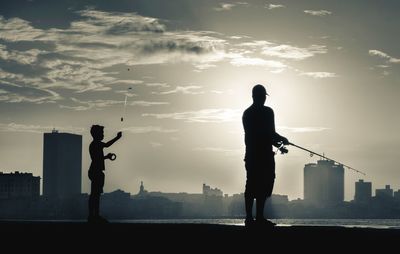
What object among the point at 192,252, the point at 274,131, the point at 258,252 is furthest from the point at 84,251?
the point at 274,131

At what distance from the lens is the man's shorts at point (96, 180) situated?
2402 cm

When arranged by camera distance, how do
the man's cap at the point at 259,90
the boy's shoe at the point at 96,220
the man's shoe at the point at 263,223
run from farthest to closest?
the boy's shoe at the point at 96,220
the man's cap at the point at 259,90
the man's shoe at the point at 263,223

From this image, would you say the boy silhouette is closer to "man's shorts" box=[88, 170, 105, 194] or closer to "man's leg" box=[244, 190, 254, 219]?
"man's shorts" box=[88, 170, 105, 194]

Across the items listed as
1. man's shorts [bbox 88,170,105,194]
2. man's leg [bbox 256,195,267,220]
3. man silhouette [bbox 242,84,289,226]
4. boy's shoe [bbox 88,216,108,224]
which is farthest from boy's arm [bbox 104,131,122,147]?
man's leg [bbox 256,195,267,220]

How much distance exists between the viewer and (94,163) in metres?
24.1

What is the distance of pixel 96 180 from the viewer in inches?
945

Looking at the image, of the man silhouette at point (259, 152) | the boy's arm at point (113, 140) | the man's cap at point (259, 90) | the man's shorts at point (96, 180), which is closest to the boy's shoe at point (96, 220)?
the man's shorts at point (96, 180)

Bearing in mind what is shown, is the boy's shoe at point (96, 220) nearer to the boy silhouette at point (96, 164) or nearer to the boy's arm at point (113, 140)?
the boy silhouette at point (96, 164)

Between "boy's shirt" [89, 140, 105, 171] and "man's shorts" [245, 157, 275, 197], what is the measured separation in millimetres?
5162

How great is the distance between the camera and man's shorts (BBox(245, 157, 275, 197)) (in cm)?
2073

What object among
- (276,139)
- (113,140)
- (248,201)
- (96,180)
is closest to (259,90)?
(276,139)

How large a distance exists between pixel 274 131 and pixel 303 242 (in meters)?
4.92

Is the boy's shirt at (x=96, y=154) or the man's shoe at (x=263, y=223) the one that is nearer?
the man's shoe at (x=263, y=223)

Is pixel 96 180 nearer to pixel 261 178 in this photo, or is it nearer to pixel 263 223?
pixel 261 178
